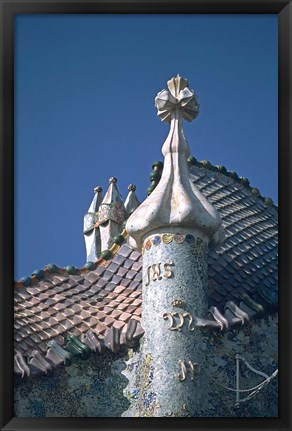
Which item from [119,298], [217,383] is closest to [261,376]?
[217,383]

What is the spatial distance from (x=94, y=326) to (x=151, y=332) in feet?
2.47

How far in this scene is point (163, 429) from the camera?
17.3m

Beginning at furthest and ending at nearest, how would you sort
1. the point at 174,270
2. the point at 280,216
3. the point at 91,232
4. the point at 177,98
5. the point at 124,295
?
the point at 91,232, the point at 124,295, the point at 177,98, the point at 174,270, the point at 280,216

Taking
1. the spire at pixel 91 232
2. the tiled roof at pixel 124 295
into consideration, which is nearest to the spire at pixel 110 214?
the spire at pixel 91 232

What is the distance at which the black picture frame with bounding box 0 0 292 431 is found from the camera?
17.3m

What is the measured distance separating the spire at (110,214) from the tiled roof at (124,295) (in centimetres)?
68

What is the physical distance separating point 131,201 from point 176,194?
2.53 meters

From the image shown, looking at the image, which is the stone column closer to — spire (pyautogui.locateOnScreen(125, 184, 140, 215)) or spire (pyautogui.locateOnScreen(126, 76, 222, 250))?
spire (pyautogui.locateOnScreen(126, 76, 222, 250))

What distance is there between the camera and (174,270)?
63.1ft

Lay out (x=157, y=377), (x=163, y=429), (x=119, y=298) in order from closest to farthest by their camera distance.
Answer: (x=163, y=429)
(x=157, y=377)
(x=119, y=298)

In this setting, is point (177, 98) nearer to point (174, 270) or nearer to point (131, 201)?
point (174, 270)

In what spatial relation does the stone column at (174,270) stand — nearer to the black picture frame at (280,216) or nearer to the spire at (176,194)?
the spire at (176,194)

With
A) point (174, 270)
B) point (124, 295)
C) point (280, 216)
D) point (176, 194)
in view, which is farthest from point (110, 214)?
point (280, 216)

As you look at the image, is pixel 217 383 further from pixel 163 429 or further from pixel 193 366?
pixel 163 429
